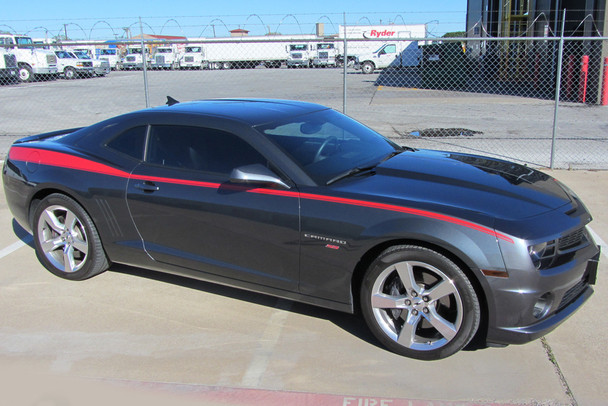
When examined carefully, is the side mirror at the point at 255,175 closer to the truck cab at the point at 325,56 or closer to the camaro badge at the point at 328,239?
the camaro badge at the point at 328,239

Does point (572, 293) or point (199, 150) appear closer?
point (572, 293)

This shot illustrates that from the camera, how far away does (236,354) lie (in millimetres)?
3525

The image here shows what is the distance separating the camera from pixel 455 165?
411 cm

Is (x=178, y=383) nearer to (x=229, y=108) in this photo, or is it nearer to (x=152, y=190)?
(x=152, y=190)

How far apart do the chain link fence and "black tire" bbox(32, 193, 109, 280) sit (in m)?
4.61

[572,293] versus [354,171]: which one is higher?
[354,171]

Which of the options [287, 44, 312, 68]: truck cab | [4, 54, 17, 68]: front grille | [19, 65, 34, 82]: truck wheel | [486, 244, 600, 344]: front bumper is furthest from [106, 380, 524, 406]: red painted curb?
[287, 44, 312, 68]: truck cab

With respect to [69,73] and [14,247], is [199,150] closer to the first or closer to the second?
[14,247]

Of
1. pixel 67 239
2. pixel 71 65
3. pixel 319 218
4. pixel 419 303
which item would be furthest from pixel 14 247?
pixel 71 65

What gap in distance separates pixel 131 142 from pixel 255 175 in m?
1.34

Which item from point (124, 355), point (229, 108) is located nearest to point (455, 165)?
point (229, 108)

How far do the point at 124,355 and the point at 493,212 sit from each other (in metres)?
2.49

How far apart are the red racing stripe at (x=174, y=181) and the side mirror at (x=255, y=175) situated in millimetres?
77

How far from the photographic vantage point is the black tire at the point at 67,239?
14.6 ft
